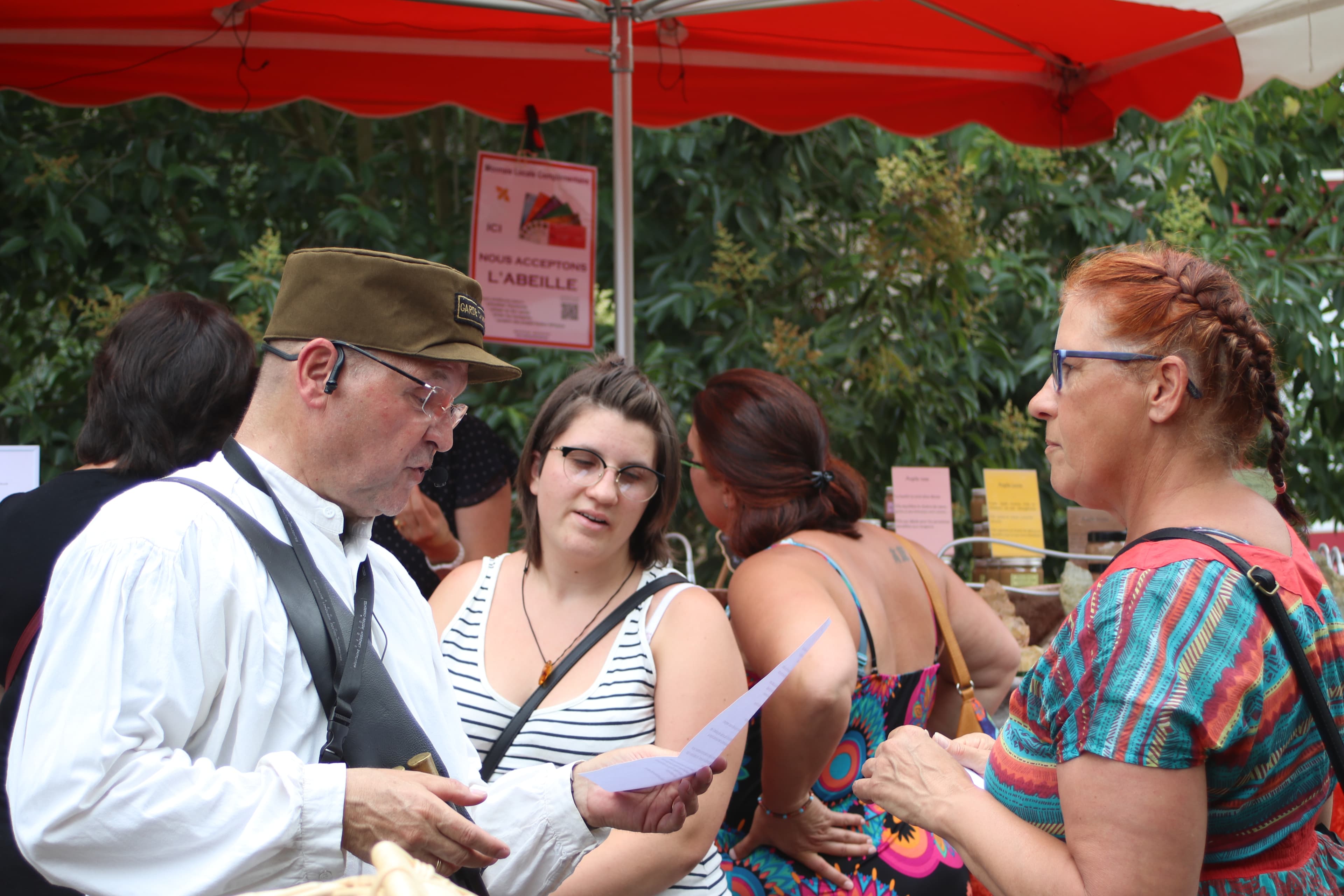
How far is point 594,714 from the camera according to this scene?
1.98 metres

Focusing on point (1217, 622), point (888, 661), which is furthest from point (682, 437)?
point (1217, 622)

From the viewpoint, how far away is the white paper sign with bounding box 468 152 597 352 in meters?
3.37

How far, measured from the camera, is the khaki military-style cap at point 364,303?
1436 mm

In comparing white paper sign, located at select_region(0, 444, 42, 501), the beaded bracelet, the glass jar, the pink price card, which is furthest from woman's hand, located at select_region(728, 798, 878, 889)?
white paper sign, located at select_region(0, 444, 42, 501)

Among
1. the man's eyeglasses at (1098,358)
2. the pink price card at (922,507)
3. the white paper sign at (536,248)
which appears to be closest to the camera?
the man's eyeglasses at (1098,358)

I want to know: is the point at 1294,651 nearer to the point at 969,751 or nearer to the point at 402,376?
the point at 969,751

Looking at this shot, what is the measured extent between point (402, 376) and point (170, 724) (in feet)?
1.74

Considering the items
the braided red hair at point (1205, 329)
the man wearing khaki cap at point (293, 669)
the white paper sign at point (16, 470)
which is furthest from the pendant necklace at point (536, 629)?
the white paper sign at point (16, 470)

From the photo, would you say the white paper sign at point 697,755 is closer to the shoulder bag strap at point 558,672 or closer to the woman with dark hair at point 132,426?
the shoulder bag strap at point 558,672

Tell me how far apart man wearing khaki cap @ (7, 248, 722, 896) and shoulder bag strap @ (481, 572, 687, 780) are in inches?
11.9

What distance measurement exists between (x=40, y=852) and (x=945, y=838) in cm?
111

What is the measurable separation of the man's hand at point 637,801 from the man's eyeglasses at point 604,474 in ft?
2.38

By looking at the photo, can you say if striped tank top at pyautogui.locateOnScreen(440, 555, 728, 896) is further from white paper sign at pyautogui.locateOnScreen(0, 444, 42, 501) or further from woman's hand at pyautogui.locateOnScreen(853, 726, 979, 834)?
white paper sign at pyautogui.locateOnScreen(0, 444, 42, 501)

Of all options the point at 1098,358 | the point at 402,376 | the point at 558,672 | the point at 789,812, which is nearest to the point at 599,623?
the point at 558,672
